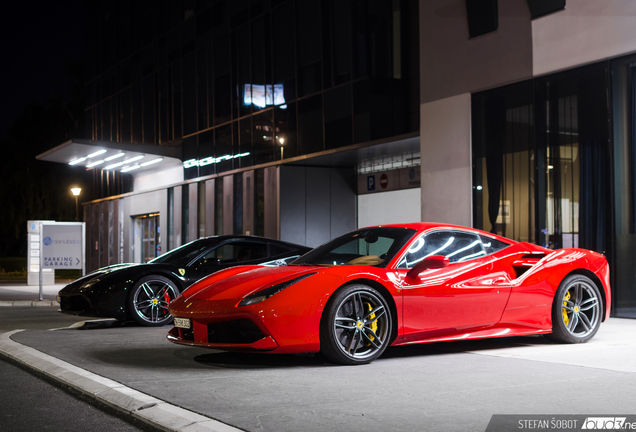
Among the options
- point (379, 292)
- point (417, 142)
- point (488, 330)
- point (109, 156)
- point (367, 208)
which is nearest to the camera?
point (379, 292)

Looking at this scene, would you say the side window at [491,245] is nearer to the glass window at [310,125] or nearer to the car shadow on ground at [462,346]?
the car shadow on ground at [462,346]

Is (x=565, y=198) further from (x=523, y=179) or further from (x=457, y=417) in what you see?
(x=457, y=417)

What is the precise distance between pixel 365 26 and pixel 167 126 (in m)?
11.5

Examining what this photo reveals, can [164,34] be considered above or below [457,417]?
above

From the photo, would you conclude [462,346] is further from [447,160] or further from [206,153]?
[206,153]

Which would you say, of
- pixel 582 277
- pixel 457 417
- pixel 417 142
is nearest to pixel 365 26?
pixel 417 142

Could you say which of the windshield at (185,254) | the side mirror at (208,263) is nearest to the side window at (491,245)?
the side mirror at (208,263)

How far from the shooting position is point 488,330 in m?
6.84

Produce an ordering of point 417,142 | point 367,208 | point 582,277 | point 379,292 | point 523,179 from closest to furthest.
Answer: point 379,292
point 582,277
point 523,179
point 417,142
point 367,208

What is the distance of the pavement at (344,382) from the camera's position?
4.14 m

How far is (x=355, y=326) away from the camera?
6.04 metres

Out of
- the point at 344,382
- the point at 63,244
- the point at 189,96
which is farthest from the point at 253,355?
the point at 189,96

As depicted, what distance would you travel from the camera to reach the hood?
237 inches

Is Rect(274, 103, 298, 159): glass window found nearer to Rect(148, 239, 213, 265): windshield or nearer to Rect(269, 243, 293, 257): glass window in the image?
Rect(269, 243, 293, 257): glass window
